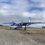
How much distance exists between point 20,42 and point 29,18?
1055 mm

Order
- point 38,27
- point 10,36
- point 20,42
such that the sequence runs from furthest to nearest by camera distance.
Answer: point 38,27 < point 10,36 < point 20,42

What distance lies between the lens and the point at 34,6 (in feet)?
15.7

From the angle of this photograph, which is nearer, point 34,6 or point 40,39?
point 40,39

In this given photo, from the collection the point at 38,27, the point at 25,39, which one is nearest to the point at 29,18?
the point at 38,27

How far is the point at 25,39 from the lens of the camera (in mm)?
4203

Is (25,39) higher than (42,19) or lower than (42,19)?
lower

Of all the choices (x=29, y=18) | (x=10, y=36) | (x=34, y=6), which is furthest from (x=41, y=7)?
(x=10, y=36)

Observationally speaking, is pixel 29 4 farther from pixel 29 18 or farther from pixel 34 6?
pixel 29 18

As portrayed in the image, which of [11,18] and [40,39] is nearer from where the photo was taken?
[40,39]

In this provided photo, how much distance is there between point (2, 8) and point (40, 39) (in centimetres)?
176

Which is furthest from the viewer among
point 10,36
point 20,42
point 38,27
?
point 38,27

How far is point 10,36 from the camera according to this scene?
14.0 feet

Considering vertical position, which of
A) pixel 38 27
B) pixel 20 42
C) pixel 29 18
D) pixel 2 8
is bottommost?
pixel 20 42

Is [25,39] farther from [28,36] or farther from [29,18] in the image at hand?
[29,18]
